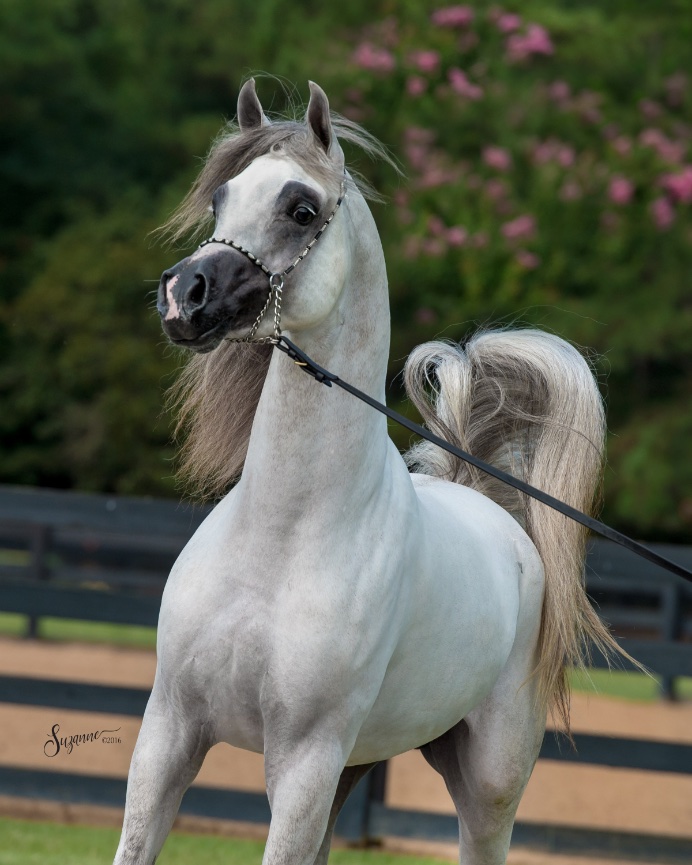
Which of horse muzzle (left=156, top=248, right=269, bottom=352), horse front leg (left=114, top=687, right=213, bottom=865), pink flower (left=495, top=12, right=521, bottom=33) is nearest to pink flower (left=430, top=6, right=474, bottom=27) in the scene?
pink flower (left=495, top=12, right=521, bottom=33)

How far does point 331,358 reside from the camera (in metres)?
2.65

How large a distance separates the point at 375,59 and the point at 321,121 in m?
11.8

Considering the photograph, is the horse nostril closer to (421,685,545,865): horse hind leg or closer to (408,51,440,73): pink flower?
(421,685,545,865): horse hind leg

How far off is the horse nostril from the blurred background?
10.0 meters

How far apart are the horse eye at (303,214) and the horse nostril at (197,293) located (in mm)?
264

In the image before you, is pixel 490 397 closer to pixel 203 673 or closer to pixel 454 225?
pixel 203 673

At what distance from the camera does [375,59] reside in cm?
1380

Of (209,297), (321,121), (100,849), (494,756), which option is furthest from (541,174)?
(209,297)

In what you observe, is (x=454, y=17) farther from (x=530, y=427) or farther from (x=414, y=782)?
(x=530, y=427)

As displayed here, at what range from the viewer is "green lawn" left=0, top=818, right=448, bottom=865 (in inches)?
193

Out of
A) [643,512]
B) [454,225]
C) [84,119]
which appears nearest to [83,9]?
[84,119]

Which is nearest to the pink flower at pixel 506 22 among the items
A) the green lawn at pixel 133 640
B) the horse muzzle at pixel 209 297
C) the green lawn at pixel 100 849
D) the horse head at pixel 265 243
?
the green lawn at pixel 133 640

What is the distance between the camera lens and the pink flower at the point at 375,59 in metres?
13.8

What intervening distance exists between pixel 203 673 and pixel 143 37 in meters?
20.8
